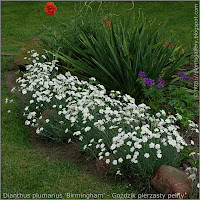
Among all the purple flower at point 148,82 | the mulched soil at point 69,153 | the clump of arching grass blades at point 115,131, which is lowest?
the mulched soil at point 69,153

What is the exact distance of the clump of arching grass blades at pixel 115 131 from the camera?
11.7 ft

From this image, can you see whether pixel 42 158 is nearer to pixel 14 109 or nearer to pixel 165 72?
pixel 14 109

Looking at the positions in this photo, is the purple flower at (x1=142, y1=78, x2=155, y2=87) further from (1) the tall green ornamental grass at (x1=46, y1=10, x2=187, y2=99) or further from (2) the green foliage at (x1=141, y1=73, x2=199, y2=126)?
(1) the tall green ornamental grass at (x1=46, y1=10, x2=187, y2=99)

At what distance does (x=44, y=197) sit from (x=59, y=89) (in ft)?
5.87

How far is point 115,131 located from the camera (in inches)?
162

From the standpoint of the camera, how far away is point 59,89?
4883 mm

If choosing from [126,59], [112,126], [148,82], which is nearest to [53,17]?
[126,59]

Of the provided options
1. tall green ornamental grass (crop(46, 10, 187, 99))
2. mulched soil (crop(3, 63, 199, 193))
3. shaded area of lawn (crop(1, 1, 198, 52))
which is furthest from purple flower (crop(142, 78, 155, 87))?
shaded area of lawn (crop(1, 1, 198, 52))

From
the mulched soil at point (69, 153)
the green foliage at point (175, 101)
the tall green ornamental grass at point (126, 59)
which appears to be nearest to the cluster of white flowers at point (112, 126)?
the mulched soil at point (69, 153)

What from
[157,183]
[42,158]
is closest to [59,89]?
[42,158]

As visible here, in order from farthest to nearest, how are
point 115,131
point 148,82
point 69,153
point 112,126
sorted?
point 148,82, point 69,153, point 115,131, point 112,126

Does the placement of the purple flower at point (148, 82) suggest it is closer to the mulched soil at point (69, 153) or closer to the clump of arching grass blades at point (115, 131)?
the clump of arching grass blades at point (115, 131)

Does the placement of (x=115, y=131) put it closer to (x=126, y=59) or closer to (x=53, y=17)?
(x=126, y=59)

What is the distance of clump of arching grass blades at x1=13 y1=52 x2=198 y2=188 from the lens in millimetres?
3572
